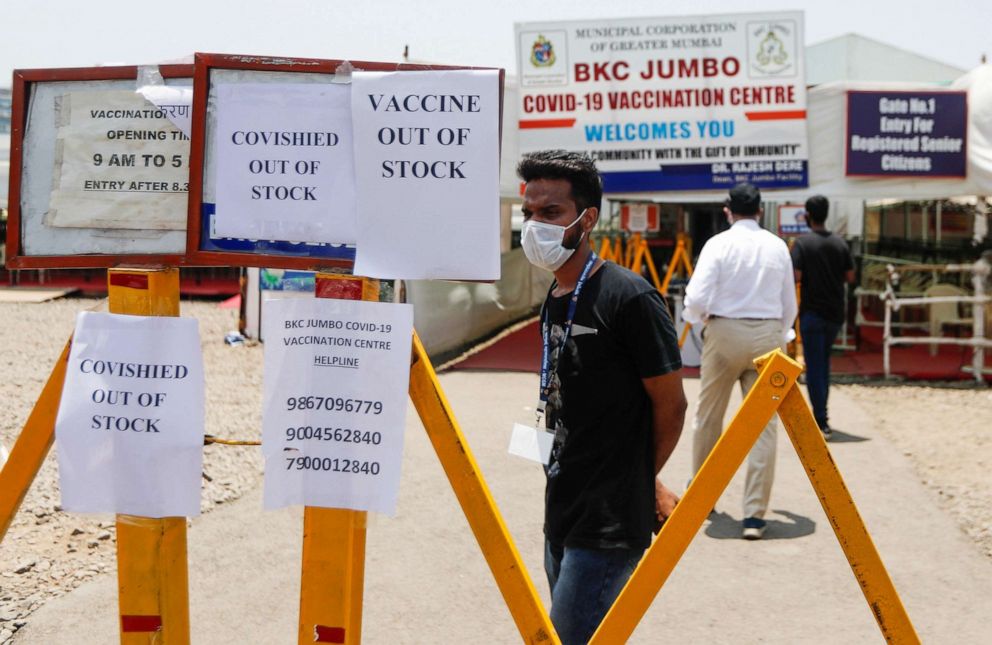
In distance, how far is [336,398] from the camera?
2615 millimetres

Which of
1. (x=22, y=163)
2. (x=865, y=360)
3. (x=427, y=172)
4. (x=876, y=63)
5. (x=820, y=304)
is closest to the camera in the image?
(x=427, y=172)

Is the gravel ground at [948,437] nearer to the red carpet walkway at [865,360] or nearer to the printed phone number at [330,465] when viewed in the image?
the red carpet walkway at [865,360]

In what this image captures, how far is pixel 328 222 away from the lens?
8.59 feet

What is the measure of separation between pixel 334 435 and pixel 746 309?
363 cm

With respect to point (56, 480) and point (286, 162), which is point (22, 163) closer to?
point (286, 162)

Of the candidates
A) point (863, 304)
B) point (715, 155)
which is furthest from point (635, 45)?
point (863, 304)

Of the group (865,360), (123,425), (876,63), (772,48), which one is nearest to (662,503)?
(123,425)

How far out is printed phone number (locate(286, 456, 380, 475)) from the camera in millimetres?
2605

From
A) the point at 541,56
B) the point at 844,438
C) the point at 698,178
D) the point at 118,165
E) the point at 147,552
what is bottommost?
the point at 844,438

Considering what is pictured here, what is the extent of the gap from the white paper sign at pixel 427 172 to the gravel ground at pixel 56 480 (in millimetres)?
1003

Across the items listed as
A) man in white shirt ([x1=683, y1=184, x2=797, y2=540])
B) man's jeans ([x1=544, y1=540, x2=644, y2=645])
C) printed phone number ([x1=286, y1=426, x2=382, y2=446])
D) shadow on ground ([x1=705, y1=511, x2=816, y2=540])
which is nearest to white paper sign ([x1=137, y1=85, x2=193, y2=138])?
printed phone number ([x1=286, y1=426, x2=382, y2=446])

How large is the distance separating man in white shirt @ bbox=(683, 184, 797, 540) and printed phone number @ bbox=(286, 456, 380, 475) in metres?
3.50

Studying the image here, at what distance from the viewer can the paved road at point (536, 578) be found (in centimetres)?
448

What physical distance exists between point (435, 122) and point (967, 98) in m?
10.3
